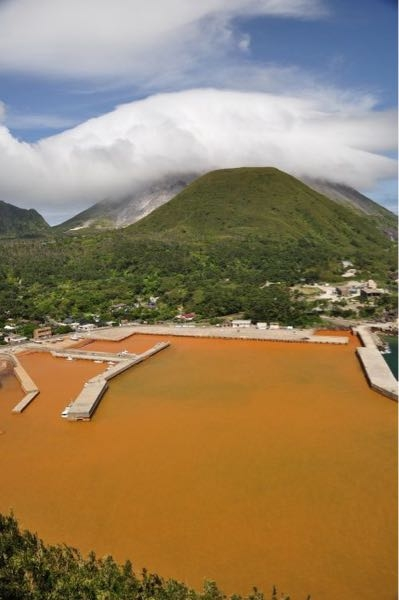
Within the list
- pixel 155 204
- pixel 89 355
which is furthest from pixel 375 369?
pixel 155 204

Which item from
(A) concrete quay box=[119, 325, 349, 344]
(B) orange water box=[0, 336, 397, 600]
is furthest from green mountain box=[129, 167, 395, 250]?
(B) orange water box=[0, 336, 397, 600]

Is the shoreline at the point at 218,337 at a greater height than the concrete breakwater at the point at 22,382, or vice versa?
the shoreline at the point at 218,337

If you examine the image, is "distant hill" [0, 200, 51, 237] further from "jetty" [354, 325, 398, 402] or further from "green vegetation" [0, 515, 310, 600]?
"green vegetation" [0, 515, 310, 600]

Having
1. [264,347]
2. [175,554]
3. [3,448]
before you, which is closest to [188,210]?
[264,347]

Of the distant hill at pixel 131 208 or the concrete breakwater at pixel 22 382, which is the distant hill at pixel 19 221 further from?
the concrete breakwater at pixel 22 382

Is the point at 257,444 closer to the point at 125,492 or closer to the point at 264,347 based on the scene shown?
the point at 125,492

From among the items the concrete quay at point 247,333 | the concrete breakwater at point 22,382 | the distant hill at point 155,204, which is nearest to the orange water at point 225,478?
the concrete breakwater at point 22,382
